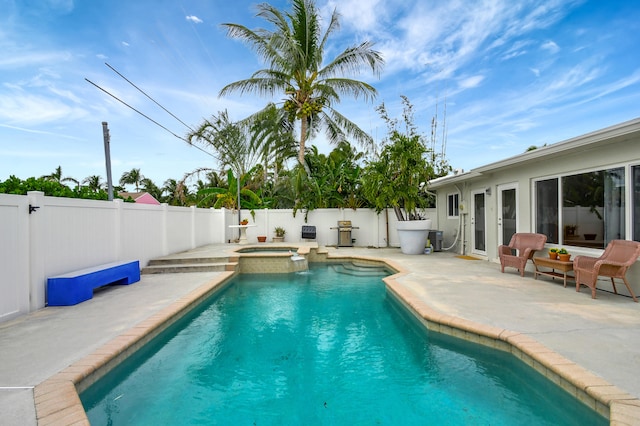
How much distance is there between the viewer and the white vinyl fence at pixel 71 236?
4.35 m

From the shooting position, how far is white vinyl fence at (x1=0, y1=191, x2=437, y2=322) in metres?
4.35

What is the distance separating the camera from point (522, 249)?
747 centimetres

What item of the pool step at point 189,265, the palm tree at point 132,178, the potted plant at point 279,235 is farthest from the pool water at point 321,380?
the palm tree at point 132,178

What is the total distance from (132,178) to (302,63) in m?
36.4

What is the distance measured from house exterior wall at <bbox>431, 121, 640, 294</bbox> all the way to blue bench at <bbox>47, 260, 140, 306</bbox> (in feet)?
28.5

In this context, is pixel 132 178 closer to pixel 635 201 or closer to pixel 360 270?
pixel 360 270

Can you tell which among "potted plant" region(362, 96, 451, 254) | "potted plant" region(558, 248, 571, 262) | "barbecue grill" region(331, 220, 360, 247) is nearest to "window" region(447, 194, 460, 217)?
"potted plant" region(362, 96, 451, 254)

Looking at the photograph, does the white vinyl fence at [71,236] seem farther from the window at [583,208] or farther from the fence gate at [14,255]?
the window at [583,208]

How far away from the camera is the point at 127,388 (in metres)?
3.06

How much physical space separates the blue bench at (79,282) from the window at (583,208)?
30.0 ft

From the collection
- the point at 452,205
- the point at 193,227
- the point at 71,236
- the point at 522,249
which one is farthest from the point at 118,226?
the point at 452,205

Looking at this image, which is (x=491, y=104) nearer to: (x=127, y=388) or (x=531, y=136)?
(x=531, y=136)

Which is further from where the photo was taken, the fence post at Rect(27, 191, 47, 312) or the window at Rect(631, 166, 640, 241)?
the window at Rect(631, 166, 640, 241)

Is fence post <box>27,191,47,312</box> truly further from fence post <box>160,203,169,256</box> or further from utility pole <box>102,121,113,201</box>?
fence post <box>160,203,169,256</box>
